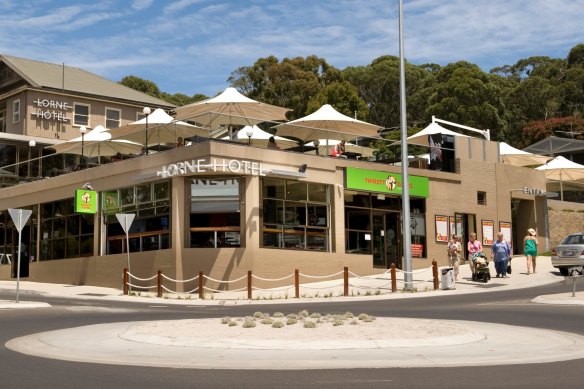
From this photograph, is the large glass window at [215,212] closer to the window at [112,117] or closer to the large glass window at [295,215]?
the large glass window at [295,215]

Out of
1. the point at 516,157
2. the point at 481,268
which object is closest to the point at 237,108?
the point at 481,268

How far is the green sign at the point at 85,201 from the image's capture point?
32.1 meters

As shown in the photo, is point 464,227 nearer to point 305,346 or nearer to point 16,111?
point 305,346

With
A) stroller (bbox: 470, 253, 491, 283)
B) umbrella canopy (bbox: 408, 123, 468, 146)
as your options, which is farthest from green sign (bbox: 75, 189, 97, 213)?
stroller (bbox: 470, 253, 491, 283)

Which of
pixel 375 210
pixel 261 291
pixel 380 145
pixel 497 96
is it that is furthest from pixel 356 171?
pixel 497 96

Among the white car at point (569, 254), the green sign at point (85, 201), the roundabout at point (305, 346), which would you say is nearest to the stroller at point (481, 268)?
the white car at point (569, 254)

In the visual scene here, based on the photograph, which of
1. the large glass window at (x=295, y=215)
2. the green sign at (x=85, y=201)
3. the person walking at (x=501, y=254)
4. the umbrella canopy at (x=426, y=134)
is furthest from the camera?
the umbrella canopy at (x=426, y=134)

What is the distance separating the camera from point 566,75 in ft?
252

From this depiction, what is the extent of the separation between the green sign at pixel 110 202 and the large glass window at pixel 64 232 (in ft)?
3.39

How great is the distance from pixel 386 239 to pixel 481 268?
663cm

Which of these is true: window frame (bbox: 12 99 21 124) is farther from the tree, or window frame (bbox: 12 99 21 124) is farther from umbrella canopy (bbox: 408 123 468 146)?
the tree

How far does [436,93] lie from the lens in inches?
2712

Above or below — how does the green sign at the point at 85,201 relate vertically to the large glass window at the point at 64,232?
above

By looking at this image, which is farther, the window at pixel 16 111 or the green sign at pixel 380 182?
the window at pixel 16 111
